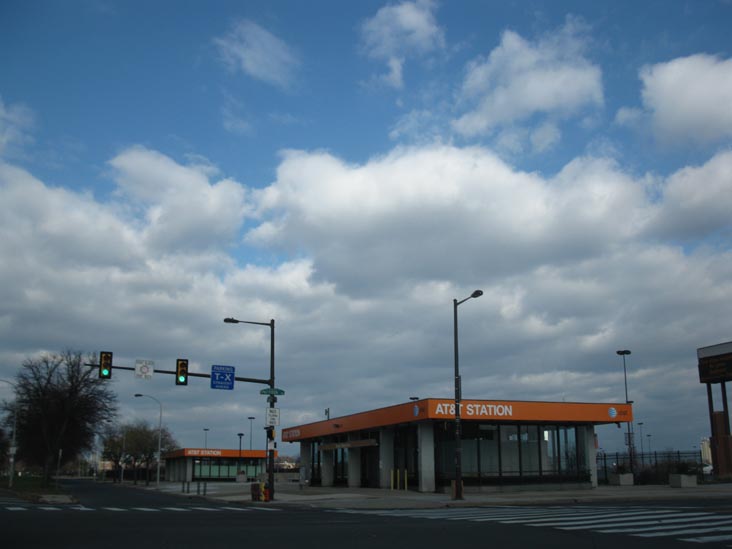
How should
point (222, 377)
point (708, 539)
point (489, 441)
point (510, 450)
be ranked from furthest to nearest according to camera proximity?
1. point (510, 450)
2. point (489, 441)
3. point (222, 377)
4. point (708, 539)

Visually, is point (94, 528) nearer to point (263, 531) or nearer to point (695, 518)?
point (263, 531)

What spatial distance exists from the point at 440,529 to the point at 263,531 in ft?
14.1

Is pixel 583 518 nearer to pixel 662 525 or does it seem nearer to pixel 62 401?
pixel 662 525

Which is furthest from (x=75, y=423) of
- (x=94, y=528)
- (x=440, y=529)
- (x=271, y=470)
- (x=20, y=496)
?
(x=440, y=529)

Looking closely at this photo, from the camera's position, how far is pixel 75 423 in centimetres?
5750

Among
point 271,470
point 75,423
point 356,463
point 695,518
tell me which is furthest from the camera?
point 75,423

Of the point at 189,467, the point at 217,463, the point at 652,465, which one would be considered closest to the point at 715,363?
the point at 652,465

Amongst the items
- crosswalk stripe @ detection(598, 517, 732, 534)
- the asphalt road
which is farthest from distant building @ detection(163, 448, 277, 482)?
crosswalk stripe @ detection(598, 517, 732, 534)

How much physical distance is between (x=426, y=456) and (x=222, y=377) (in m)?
12.2

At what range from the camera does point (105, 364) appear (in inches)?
1190

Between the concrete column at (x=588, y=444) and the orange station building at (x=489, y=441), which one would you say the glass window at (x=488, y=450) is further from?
the concrete column at (x=588, y=444)

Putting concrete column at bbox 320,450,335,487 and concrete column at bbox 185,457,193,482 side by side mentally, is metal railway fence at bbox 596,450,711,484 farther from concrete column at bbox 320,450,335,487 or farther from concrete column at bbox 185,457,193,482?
concrete column at bbox 185,457,193,482

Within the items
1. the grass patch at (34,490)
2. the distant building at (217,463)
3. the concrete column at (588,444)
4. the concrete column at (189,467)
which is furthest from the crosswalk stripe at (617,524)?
the concrete column at (189,467)

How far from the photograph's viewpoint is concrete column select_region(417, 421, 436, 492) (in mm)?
38000
